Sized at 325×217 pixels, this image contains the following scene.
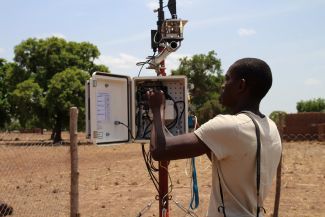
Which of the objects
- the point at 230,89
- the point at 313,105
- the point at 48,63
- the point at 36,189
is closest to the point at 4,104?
the point at 48,63

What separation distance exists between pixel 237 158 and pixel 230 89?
0.36 m

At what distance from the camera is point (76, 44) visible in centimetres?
3691

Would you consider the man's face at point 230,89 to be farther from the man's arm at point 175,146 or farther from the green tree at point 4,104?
the green tree at point 4,104

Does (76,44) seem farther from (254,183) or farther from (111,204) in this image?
(254,183)

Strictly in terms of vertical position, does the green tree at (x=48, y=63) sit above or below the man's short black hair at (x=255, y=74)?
above

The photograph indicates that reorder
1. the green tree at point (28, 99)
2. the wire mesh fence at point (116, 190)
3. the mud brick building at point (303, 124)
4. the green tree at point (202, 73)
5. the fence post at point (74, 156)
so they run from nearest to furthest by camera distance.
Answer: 1. the fence post at point (74, 156)
2. the wire mesh fence at point (116, 190)
3. the mud brick building at point (303, 124)
4. the green tree at point (28, 99)
5. the green tree at point (202, 73)

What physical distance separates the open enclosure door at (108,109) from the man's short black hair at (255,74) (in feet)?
5.55

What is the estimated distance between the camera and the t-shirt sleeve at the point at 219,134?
2.17 metres

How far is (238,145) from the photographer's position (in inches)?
86.6

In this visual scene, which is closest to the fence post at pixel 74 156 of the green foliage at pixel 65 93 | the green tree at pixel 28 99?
the green foliage at pixel 65 93

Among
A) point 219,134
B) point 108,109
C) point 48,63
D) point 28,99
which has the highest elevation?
point 48,63

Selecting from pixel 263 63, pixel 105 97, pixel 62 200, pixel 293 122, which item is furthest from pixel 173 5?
pixel 293 122

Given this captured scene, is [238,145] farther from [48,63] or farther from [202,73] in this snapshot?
[202,73]

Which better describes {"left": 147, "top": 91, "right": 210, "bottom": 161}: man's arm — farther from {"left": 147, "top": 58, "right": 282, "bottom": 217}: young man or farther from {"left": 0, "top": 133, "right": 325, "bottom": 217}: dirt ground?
{"left": 0, "top": 133, "right": 325, "bottom": 217}: dirt ground
